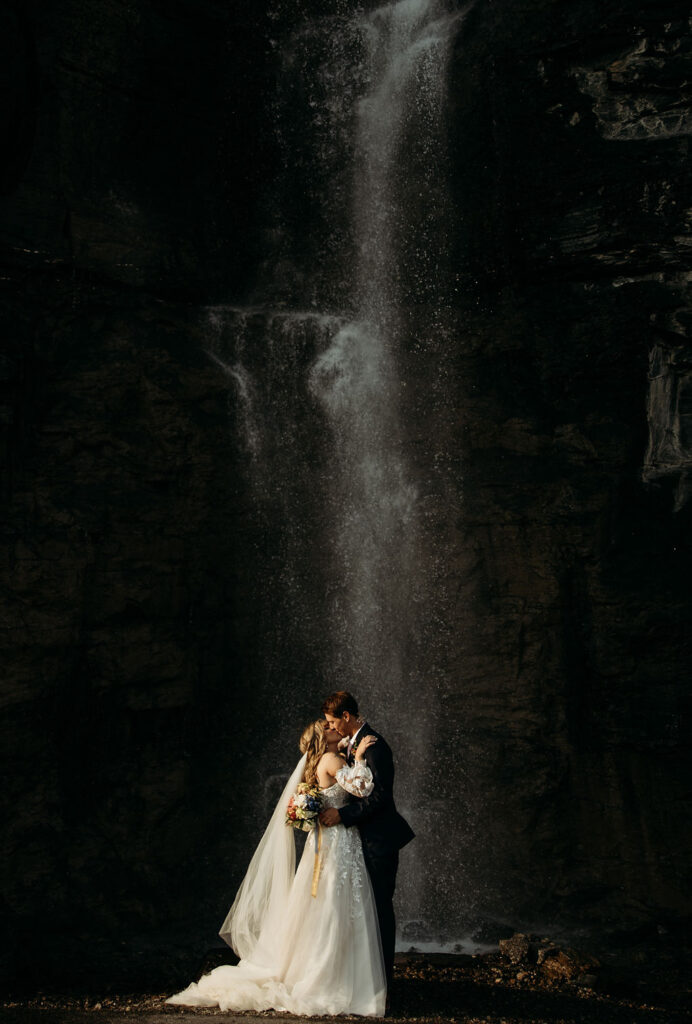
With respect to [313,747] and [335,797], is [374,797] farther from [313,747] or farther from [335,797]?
[313,747]

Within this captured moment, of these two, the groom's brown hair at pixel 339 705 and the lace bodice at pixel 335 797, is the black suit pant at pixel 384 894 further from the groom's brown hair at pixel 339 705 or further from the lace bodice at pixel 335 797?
the groom's brown hair at pixel 339 705

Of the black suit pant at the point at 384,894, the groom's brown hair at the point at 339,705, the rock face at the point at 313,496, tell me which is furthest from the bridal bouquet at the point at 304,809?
the rock face at the point at 313,496

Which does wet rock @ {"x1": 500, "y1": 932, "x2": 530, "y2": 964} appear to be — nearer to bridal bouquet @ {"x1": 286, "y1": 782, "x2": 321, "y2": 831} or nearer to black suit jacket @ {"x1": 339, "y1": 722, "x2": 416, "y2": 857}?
black suit jacket @ {"x1": 339, "y1": 722, "x2": 416, "y2": 857}

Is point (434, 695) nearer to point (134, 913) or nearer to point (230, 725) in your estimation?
point (230, 725)

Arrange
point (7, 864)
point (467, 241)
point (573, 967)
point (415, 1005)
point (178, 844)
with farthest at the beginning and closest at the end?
point (467, 241)
point (178, 844)
point (7, 864)
point (573, 967)
point (415, 1005)

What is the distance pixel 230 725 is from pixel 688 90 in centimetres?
963

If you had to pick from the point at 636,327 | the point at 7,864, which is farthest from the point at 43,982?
the point at 636,327

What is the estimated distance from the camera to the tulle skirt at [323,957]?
25.4 feet

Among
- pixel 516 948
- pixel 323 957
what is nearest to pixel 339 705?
pixel 323 957

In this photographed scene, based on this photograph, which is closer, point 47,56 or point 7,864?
point 7,864

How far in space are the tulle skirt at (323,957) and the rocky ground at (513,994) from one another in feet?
0.51

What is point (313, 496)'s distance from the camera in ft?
45.0

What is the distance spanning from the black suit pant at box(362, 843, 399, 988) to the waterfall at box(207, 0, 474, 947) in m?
4.33

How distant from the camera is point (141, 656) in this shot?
12.5m
